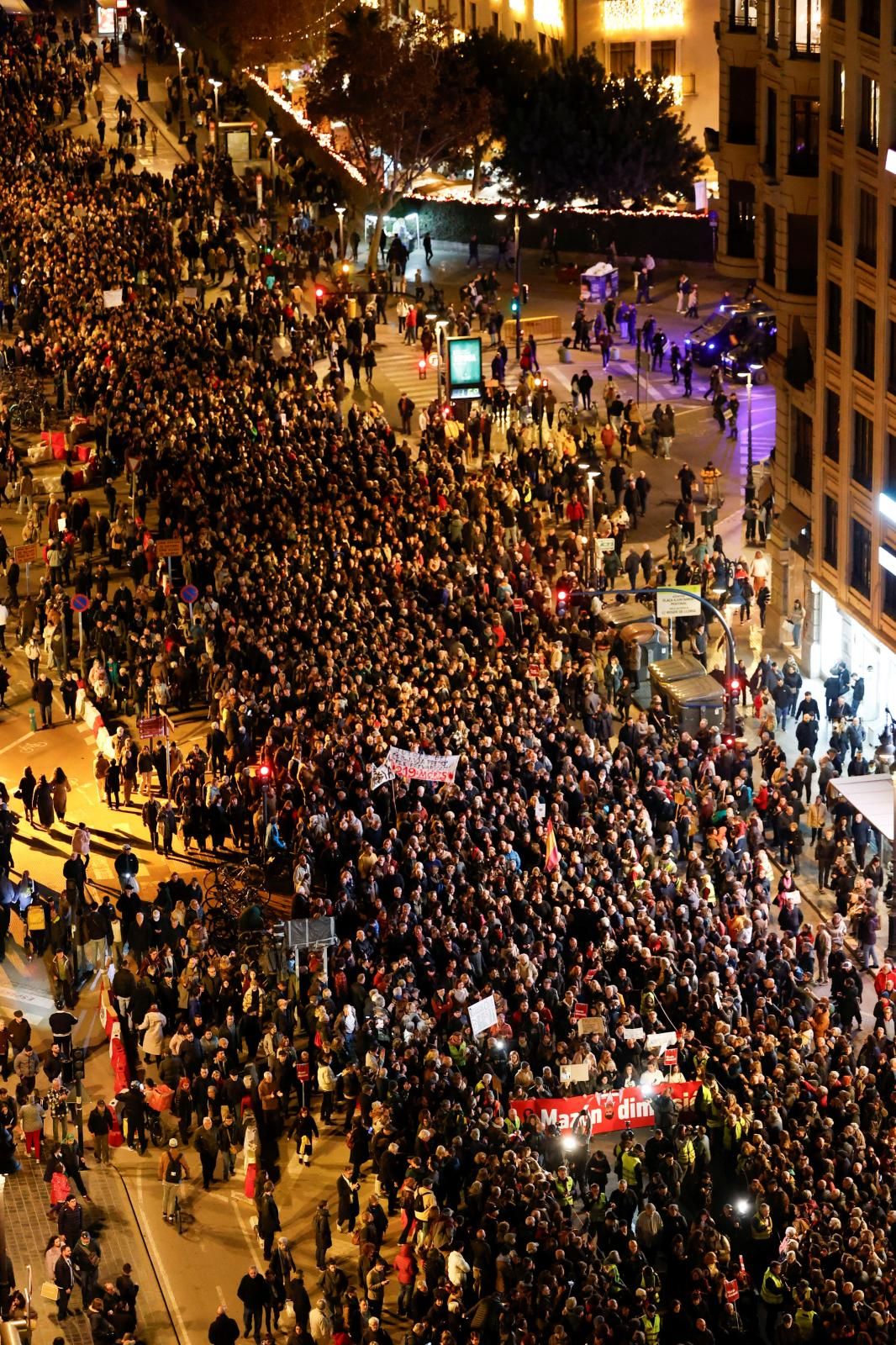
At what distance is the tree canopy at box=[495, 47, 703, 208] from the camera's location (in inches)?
3674

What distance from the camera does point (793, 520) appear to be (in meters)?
62.6

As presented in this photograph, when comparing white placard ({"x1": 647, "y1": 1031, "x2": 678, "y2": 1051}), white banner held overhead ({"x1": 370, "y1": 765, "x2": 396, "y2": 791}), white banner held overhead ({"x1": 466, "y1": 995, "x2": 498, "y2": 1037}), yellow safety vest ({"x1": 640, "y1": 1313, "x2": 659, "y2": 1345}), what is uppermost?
white banner held overhead ({"x1": 370, "y1": 765, "x2": 396, "y2": 791})

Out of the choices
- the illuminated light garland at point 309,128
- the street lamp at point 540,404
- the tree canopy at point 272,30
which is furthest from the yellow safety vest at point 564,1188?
the tree canopy at point 272,30

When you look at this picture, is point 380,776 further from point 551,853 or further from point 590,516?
point 590,516

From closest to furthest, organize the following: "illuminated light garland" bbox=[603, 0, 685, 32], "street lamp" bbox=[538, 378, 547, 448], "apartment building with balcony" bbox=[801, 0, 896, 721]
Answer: "apartment building with balcony" bbox=[801, 0, 896, 721] < "street lamp" bbox=[538, 378, 547, 448] < "illuminated light garland" bbox=[603, 0, 685, 32]

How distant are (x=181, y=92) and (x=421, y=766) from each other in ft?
202

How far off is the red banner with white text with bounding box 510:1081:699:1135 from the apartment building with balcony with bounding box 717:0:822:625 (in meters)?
22.8

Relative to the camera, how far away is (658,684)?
189 ft

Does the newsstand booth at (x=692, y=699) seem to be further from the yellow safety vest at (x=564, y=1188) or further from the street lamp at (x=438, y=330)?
the street lamp at (x=438, y=330)

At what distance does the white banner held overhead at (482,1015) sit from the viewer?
41125 mm

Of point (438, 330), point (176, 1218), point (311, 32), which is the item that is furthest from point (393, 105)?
point (176, 1218)

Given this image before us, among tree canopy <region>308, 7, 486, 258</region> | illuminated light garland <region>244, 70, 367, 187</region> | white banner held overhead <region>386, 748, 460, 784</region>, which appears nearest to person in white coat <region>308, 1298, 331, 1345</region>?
white banner held overhead <region>386, 748, 460, 784</region>

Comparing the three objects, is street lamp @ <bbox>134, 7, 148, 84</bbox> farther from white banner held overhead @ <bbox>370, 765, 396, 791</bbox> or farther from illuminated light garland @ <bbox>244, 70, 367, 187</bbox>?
white banner held overhead @ <bbox>370, 765, 396, 791</bbox>

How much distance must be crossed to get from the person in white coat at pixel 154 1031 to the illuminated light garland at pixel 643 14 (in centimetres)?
6263
